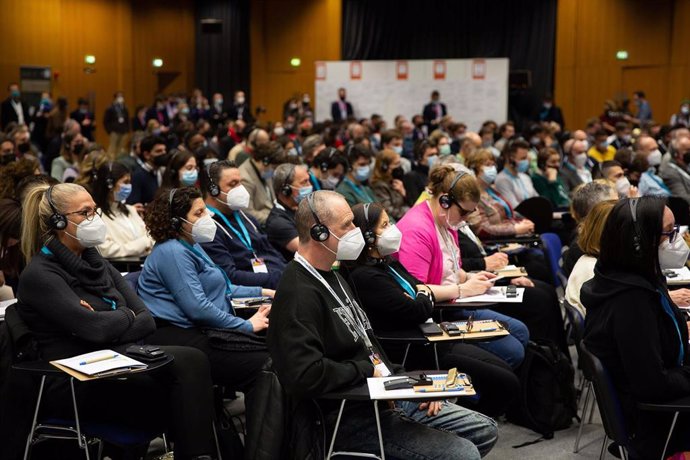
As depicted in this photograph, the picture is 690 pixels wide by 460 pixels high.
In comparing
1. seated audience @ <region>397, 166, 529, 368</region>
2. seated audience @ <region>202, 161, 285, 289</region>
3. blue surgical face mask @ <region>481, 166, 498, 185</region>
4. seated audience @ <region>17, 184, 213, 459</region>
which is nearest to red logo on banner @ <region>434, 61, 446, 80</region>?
blue surgical face mask @ <region>481, 166, 498, 185</region>

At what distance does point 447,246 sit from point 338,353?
186 centimetres

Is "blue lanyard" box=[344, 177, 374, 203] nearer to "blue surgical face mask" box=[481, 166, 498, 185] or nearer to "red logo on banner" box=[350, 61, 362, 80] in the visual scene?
"blue surgical face mask" box=[481, 166, 498, 185]

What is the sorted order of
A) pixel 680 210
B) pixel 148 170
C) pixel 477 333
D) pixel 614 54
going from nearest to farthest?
1. pixel 477 333
2. pixel 680 210
3. pixel 148 170
4. pixel 614 54

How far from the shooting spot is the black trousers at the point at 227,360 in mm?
3848

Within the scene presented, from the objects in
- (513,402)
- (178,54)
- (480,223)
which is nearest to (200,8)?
(178,54)

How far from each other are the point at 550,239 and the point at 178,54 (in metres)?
17.7

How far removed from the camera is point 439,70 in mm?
19422

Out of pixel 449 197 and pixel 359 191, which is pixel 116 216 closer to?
pixel 359 191

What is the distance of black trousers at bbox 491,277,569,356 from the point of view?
532cm

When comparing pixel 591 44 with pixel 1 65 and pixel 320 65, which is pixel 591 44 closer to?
pixel 320 65

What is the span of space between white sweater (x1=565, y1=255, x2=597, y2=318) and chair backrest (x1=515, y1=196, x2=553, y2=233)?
10.4 ft

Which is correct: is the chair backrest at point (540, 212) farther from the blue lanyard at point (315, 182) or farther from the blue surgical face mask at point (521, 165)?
the blue lanyard at point (315, 182)

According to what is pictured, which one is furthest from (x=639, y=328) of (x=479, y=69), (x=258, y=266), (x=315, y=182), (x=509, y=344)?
(x=479, y=69)

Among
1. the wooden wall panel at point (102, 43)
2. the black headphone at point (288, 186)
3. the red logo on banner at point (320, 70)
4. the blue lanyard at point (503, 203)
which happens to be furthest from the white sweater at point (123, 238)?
the red logo on banner at point (320, 70)
